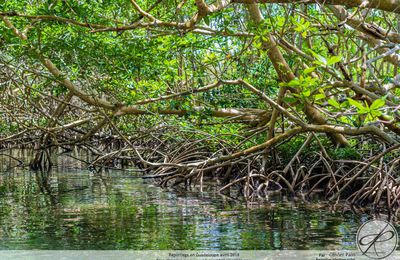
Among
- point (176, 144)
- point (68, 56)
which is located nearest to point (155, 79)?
point (68, 56)

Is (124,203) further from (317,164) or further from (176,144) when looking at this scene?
(176,144)

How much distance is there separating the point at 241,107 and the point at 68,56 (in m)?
2.44

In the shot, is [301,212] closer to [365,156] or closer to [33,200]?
[365,156]

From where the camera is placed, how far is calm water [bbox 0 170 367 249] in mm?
5895

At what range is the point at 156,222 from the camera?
23.0ft

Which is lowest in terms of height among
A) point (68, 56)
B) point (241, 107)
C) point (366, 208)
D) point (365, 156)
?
point (366, 208)

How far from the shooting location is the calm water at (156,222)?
5.89m

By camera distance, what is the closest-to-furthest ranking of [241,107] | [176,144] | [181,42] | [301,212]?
[301,212] < [181,42] < [241,107] < [176,144]

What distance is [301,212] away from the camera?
7672 mm

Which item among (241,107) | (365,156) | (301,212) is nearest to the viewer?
(301,212)

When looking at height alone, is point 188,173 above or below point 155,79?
below

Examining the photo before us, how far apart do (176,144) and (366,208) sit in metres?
4.89

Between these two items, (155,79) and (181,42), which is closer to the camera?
(181,42)

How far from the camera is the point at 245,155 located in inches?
375
